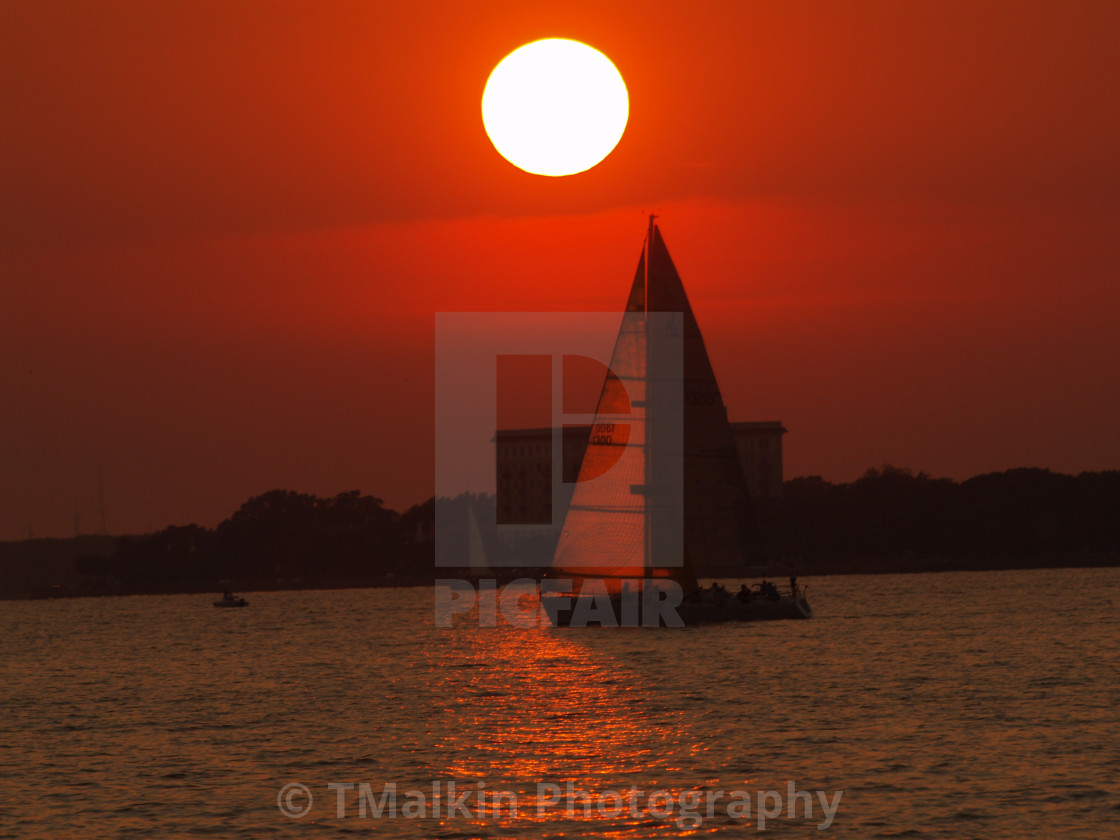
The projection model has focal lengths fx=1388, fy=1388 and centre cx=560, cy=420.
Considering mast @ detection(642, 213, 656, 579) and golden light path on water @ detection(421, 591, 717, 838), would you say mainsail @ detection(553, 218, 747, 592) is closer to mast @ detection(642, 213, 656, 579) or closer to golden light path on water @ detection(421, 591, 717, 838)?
mast @ detection(642, 213, 656, 579)

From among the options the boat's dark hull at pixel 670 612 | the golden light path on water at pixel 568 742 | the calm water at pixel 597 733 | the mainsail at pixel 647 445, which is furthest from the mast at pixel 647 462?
the golden light path on water at pixel 568 742

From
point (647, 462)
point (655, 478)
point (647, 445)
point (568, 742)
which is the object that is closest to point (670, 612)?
point (655, 478)

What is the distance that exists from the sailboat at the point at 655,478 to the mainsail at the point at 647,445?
0.16 feet

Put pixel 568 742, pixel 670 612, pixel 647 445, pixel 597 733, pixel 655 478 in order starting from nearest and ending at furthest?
1. pixel 568 742
2. pixel 597 733
3. pixel 647 445
4. pixel 655 478
5. pixel 670 612

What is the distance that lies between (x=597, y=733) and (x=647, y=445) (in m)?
28.8

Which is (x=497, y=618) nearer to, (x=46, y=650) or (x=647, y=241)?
(x=46, y=650)

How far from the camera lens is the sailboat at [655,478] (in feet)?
220

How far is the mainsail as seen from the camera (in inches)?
2633

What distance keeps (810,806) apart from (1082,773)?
7.40 metres

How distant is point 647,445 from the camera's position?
67188 millimetres

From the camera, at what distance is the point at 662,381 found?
6725 cm

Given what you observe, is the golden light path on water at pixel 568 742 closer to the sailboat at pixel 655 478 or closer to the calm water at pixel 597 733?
the calm water at pixel 597 733

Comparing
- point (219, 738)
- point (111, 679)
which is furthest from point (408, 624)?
point (219, 738)

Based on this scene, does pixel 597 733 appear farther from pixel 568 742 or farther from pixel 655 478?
pixel 655 478
